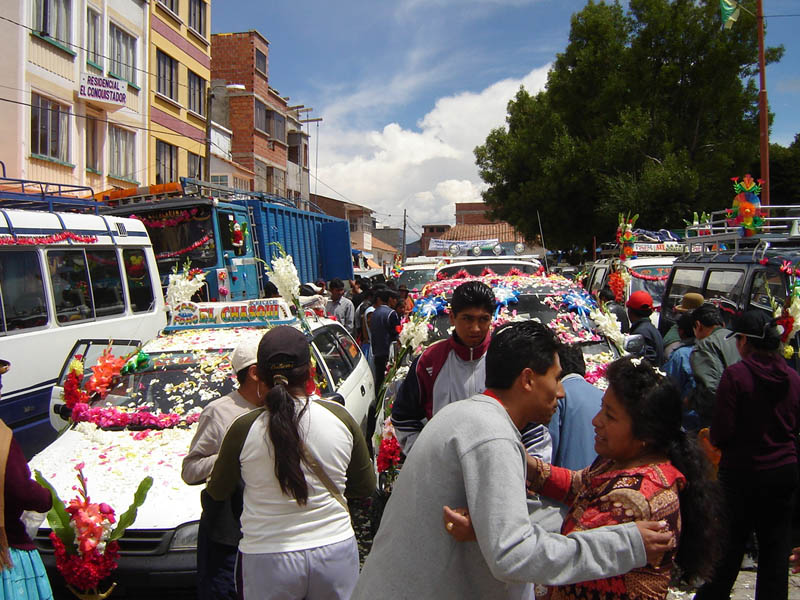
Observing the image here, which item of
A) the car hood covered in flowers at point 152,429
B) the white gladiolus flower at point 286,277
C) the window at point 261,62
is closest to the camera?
the car hood covered in flowers at point 152,429

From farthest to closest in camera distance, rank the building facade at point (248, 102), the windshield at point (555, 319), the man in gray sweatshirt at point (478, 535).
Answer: the building facade at point (248, 102), the windshield at point (555, 319), the man in gray sweatshirt at point (478, 535)

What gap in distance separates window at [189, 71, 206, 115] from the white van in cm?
1678

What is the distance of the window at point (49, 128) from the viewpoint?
15469 millimetres

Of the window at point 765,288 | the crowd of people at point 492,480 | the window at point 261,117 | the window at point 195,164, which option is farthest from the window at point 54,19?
the window at point 261,117

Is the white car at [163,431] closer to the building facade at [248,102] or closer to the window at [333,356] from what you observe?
the window at [333,356]

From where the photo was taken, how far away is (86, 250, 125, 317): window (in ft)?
27.0

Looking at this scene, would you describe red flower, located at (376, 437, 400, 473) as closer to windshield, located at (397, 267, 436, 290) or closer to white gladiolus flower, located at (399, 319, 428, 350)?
white gladiolus flower, located at (399, 319, 428, 350)

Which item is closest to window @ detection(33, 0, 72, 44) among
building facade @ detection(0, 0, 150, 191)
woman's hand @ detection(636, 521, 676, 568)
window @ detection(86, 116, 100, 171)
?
building facade @ detection(0, 0, 150, 191)

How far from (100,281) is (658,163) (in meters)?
17.4

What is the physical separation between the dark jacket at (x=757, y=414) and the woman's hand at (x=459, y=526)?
8.40 ft

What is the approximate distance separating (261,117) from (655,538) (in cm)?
3370

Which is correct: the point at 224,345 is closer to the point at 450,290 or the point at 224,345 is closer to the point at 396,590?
the point at 450,290

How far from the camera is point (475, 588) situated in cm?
182

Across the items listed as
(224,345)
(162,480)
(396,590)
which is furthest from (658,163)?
(396,590)
